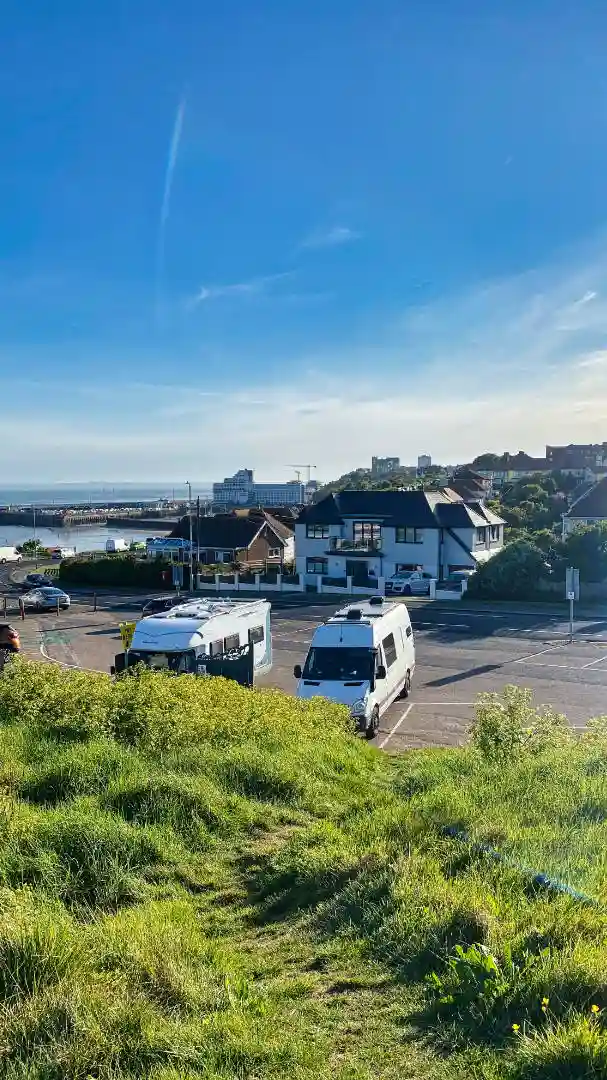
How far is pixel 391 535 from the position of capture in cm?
4925

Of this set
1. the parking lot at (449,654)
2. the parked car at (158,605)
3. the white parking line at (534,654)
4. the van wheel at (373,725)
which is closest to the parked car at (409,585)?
the parking lot at (449,654)

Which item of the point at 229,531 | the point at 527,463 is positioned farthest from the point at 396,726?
the point at 527,463

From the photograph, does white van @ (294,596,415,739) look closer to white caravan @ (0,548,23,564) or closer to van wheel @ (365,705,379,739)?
van wheel @ (365,705,379,739)

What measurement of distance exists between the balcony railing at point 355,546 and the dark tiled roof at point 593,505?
66.3 ft

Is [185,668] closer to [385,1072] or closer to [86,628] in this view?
[385,1072]

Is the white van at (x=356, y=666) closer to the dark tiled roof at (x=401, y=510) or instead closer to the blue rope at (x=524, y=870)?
the blue rope at (x=524, y=870)

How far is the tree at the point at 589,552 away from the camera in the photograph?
125 feet

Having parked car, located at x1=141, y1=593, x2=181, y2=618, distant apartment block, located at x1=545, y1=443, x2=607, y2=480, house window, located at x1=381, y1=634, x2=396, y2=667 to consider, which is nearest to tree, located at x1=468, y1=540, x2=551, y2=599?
parked car, located at x1=141, y1=593, x2=181, y2=618

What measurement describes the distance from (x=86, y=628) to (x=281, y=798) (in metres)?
27.7

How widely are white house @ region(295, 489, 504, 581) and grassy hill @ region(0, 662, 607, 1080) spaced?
38.3m

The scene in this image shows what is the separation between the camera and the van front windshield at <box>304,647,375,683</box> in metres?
15.9

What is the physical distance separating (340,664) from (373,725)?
1.50 meters

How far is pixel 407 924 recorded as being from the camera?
497 centimetres

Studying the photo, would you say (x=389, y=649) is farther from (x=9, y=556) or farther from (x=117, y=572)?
(x=9, y=556)
